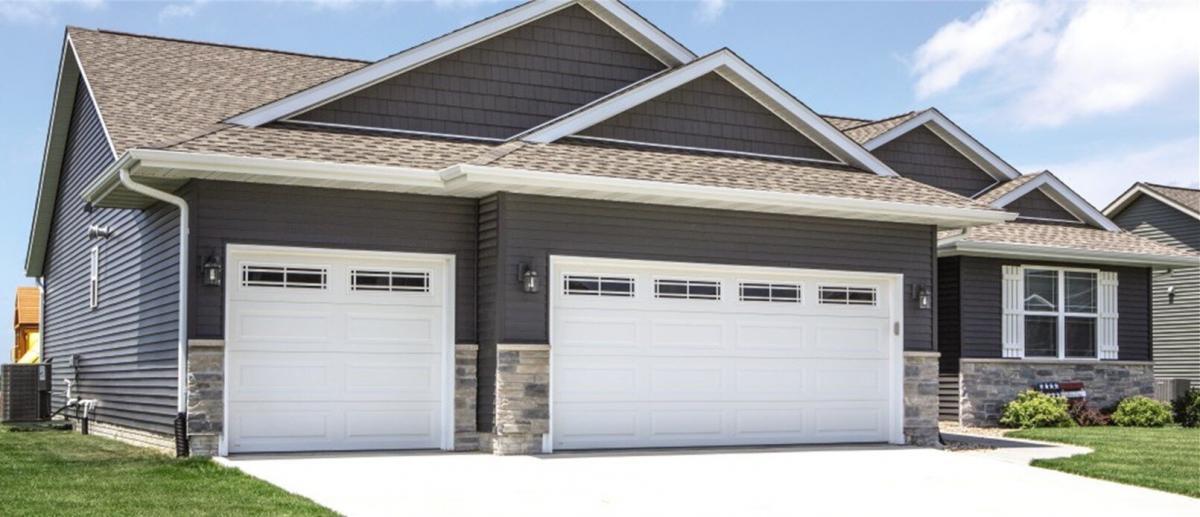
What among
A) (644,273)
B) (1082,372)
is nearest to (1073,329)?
(1082,372)

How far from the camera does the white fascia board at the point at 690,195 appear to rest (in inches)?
547

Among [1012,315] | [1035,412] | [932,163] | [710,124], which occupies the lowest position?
[1035,412]

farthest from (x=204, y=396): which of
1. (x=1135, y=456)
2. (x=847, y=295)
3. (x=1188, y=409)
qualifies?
(x=1188, y=409)

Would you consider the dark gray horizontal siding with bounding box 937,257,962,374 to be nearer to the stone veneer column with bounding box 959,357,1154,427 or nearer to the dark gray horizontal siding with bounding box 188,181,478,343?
the stone veneer column with bounding box 959,357,1154,427

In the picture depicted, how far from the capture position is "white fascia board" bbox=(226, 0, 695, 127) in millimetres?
14977

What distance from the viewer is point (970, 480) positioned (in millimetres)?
12805

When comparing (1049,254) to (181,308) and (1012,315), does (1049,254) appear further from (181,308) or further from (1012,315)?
(181,308)

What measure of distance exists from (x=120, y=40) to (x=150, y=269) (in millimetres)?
5409

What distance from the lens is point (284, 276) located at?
14164mm

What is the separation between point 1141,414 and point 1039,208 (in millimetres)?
3752

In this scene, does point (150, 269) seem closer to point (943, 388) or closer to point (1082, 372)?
Answer: point (943, 388)

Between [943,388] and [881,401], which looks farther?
[943,388]

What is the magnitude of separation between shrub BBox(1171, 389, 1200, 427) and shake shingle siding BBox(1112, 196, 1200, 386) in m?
5.94

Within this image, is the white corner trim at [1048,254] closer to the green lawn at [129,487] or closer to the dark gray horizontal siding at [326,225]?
the dark gray horizontal siding at [326,225]
